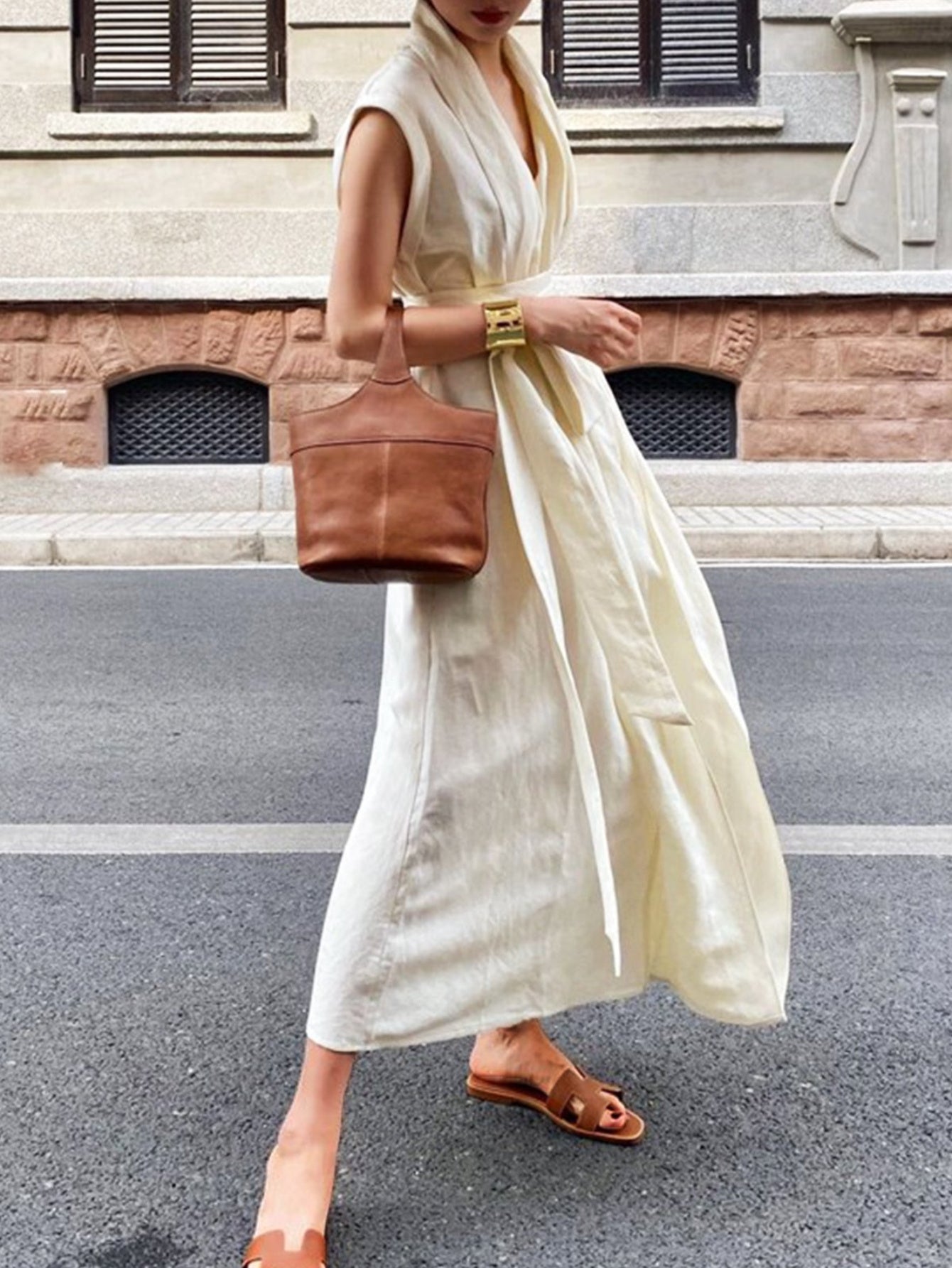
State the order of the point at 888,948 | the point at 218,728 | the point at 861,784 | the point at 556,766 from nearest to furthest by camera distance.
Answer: the point at 556,766 → the point at 888,948 → the point at 861,784 → the point at 218,728

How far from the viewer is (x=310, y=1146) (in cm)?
221

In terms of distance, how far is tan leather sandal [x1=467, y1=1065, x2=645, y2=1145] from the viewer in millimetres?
2496

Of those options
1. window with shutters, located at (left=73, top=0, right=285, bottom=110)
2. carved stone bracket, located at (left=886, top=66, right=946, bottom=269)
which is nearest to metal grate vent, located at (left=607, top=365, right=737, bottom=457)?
carved stone bracket, located at (left=886, top=66, right=946, bottom=269)

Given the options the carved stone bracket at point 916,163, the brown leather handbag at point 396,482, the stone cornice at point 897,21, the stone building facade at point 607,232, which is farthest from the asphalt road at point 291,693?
the stone cornice at point 897,21

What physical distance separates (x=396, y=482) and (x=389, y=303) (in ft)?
0.91

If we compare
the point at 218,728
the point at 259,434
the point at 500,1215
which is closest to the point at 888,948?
the point at 500,1215

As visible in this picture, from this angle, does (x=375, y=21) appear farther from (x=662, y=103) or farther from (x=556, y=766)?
(x=556, y=766)

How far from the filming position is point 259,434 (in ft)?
40.9


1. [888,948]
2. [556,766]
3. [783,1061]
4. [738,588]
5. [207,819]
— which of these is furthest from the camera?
[738,588]

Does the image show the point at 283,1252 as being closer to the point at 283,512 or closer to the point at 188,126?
the point at 283,512

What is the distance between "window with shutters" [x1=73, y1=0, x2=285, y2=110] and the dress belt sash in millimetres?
11494

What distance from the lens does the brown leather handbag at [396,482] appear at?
2041 mm

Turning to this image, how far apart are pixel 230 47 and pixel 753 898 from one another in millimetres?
12080

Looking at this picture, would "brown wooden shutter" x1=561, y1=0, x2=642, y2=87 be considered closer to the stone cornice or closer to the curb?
the stone cornice
